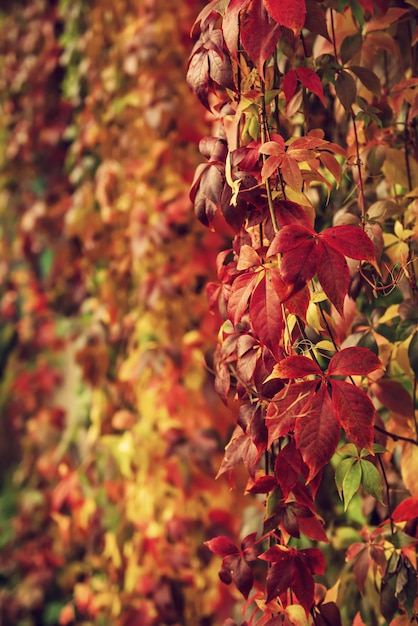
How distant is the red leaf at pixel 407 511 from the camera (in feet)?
2.78

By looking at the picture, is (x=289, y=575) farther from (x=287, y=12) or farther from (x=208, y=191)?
(x=287, y=12)

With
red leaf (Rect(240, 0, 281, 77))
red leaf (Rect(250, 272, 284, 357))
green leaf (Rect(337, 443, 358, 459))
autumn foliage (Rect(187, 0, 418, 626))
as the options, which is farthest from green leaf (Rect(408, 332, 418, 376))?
red leaf (Rect(240, 0, 281, 77))

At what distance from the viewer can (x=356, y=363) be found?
708 millimetres

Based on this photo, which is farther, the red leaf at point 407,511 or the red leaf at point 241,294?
the red leaf at point 407,511

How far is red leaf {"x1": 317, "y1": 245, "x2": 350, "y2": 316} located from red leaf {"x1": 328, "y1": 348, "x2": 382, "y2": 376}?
48mm

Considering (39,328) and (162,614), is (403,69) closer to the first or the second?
(162,614)

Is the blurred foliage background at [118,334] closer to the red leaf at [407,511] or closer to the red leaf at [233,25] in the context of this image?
the red leaf at [407,511]

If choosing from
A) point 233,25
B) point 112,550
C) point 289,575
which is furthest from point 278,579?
point 112,550

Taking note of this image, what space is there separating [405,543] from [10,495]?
1.97 m

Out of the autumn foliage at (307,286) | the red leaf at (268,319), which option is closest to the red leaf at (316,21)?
the autumn foliage at (307,286)

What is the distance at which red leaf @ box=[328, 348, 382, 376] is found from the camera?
2.31ft

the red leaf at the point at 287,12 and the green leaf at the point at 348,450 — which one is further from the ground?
the red leaf at the point at 287,12

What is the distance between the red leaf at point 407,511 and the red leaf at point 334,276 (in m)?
0.30

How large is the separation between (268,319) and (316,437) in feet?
0.41
